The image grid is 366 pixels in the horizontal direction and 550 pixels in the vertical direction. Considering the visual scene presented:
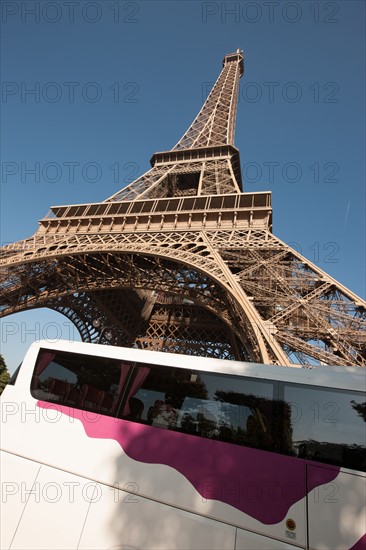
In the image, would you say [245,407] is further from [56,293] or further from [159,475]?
[56,293]

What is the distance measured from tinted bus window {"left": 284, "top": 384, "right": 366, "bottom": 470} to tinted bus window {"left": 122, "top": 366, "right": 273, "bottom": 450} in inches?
12.5

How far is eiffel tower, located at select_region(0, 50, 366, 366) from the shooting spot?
975 centimetres

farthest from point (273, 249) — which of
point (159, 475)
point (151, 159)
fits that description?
point (151, 159)

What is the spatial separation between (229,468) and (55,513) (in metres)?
2.27

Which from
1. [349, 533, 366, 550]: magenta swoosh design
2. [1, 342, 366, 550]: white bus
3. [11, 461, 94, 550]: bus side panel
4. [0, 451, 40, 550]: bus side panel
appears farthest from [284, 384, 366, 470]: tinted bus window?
[0, 451, 40, 550]: bus side panel

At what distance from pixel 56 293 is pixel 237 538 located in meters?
18.9

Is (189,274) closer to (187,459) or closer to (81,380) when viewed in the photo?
(81,380)

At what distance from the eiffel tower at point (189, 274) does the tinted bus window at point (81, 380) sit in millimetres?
4961

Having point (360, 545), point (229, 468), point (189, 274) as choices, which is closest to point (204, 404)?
point (229, 468)

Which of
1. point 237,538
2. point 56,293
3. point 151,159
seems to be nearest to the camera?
point 237,538

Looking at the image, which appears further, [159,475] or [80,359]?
[80,359]

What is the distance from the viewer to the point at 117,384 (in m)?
4.26

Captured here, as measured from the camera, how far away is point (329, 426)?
325cm

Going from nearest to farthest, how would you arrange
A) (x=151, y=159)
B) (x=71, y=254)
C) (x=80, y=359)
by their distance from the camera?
1. (x=80, y=359)
2. (x=71, y=254)
3. (x=151, y=159)
